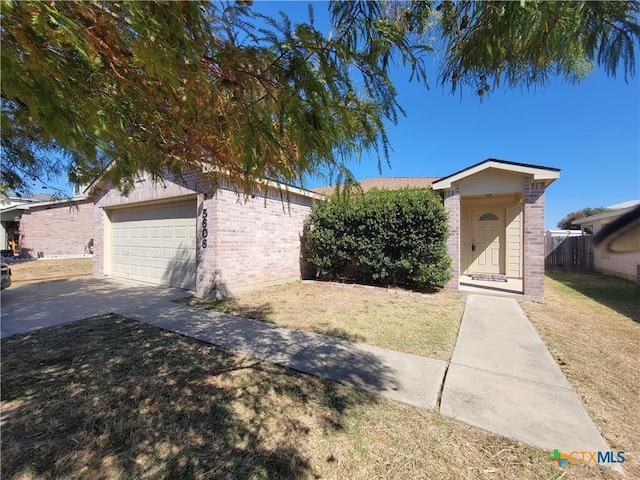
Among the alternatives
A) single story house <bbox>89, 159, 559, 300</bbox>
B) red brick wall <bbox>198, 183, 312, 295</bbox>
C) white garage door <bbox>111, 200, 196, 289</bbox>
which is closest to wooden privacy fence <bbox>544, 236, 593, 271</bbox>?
single story house <bbox>89, 159, 559, 300</bbox>

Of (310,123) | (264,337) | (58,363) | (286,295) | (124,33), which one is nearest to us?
(124,33)

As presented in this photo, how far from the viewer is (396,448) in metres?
2.27

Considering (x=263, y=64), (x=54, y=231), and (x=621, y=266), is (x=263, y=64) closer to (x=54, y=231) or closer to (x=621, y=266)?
(x=621, y=266)

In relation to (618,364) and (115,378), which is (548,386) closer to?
(618,364)

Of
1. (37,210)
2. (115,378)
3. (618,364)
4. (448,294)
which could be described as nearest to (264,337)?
(115,378)

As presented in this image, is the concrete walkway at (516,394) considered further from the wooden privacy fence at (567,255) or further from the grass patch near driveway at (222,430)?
the wooden privacy fence at (567,255)

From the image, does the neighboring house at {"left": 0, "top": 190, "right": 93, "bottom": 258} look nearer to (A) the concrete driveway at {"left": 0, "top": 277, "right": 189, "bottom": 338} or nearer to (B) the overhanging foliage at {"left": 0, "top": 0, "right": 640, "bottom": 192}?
(A) the concrete driveway at {"left": 0, "top": 277, "right": 189, "bottom": 338}

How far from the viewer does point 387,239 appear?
877 cm

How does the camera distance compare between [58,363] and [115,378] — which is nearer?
[115,378]

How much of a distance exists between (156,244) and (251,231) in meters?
3.58

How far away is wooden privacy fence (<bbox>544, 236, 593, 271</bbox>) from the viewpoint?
1473cm

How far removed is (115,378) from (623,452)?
4.91 metres

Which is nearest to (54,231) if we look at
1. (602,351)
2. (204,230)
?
(204,230)

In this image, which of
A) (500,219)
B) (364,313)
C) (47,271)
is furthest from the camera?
(47,271)
